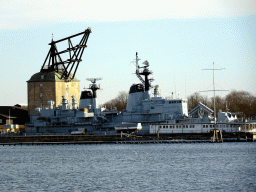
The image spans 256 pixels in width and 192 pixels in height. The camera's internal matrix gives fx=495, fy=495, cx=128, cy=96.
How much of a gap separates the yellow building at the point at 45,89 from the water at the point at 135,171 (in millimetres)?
49411

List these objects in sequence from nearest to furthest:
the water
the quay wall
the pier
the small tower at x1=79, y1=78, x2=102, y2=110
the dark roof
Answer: the water, the pier, the quay wall, the small tower at x1=79, y1=78, x2=102, y2=110, the dark roof

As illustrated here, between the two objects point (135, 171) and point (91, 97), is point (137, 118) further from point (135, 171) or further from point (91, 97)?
point (135, 171)

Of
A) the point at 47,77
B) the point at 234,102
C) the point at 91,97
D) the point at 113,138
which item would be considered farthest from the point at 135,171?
the point at 234,102

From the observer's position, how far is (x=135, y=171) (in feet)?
157

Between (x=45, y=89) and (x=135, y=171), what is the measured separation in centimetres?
7381

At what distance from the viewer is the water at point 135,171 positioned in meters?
39.2

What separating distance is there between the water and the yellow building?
49.4 meters

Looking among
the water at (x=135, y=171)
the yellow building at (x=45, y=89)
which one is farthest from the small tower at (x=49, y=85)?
the water at (x=135, y=171)

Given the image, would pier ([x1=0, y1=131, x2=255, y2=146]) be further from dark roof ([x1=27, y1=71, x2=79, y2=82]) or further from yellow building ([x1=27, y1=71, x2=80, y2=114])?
dark roof ([x1=27, y1=71, x2=79, y2=82])

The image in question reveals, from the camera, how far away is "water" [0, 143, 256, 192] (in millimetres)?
39188

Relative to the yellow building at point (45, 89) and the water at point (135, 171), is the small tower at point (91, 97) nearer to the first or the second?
the yellow building at point (45, 89)

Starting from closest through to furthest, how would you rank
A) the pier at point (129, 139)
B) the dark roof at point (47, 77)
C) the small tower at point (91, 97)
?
1. the pier at point (129, 139)
2. the small tower at point (91, 97)
3. the dark roof at point (47, 77)

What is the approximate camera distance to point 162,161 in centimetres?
5606

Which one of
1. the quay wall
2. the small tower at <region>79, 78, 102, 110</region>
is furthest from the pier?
the small tower at <region>79, 78, 102, 110</region>
